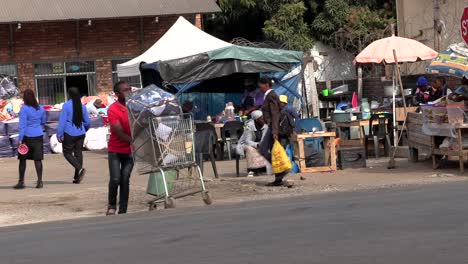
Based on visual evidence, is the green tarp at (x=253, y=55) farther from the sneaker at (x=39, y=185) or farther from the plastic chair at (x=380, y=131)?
the sneaker at (x=39, y=185)

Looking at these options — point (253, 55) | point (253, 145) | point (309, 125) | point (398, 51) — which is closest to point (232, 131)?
point (253, 55)

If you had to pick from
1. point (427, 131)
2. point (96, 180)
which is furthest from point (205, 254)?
point (96, 180)

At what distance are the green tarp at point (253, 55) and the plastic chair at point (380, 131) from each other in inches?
126

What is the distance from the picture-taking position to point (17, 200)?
15312mm

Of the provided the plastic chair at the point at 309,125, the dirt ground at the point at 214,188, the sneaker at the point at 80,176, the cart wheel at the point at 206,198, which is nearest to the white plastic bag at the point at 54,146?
the dirt ground at the point at 214,188

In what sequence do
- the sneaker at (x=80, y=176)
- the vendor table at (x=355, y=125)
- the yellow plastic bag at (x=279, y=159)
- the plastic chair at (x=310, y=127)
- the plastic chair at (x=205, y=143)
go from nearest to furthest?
the yellow plastic bag at (x=279, y=159), the plastic chair at (x=205, y=143), the plastic chair at (x=310, y=127), the sneaker at (x=80, y=176), the vendor table at (x=355, y=125)

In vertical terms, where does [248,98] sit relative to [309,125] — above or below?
A: above

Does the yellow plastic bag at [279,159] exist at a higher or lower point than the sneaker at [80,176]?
higher

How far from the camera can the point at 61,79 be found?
30.7 meters

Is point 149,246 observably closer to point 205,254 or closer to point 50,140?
point 205,254

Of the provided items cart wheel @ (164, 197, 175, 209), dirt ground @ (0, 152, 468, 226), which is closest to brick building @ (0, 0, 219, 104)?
dirt ground @ (0, 152, 468, 226)

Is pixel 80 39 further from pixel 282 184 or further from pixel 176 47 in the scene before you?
pixel 282 184

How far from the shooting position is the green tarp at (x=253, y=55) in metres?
21.4

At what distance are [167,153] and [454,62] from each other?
19.7 ft
